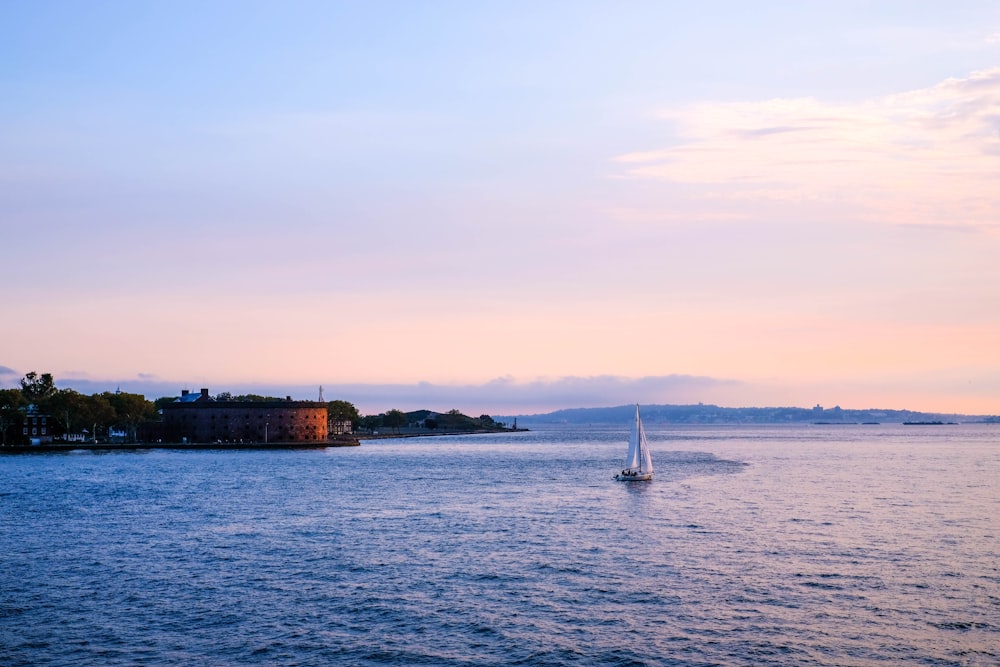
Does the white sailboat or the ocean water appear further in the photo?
the white sailboat

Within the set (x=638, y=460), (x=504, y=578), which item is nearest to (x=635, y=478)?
(x=638, y=460)

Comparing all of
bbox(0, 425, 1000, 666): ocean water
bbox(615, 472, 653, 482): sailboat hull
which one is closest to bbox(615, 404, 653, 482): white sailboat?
bbox(615, 472, 653, 482): sailboat hull

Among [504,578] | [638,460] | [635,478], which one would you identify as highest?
[638,460]

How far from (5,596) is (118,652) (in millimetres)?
12476

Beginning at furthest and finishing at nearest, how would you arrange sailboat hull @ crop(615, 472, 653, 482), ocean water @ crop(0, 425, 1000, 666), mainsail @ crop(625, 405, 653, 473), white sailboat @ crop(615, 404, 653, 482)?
mainsail @ crop(625, 405, 653, 473), white sailboat @ crop(615, 404, 653, 482), sailboat hull @ crop(615, 472, 653, 482), ocean water @ crop(0, 425, 1000, 666)

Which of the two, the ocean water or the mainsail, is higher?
the mainsail

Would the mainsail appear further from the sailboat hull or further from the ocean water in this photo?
the ocean water

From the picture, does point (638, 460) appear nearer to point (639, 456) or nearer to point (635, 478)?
point (639, 456)

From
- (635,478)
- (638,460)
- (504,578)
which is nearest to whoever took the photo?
(504,578)

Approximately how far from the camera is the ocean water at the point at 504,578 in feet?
113

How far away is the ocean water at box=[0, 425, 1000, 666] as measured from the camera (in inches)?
1352

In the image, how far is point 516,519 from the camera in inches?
2815

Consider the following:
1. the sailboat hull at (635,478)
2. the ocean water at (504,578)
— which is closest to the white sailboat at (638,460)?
the sailboat hull at (635,478)

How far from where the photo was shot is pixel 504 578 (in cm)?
4681
